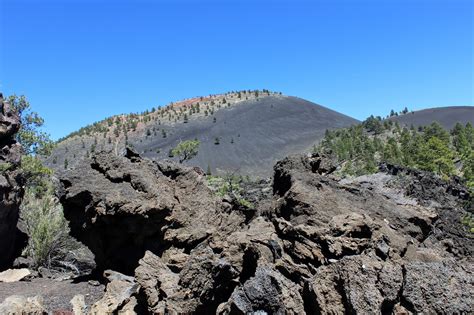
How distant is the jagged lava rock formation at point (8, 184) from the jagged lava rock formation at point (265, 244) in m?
2.10

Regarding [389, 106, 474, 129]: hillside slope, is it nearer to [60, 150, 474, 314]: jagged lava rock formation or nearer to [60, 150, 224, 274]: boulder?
[60, 150, 474, 314]: jagged lava rock formation

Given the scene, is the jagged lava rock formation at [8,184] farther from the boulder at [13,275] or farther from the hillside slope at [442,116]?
the hillside slope at [442,116]

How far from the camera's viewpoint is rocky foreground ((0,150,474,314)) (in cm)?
441

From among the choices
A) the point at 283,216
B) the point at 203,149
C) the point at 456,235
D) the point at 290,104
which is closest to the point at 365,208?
the point at 283,216

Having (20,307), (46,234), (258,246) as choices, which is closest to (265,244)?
(258,246)

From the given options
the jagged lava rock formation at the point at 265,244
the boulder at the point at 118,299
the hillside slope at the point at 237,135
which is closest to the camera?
the jagged lava rock formation at the point at 265,244

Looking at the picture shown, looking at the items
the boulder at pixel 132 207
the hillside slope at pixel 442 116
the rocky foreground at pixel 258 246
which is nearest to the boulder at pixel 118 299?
the rocky foreground at pixel 258 246

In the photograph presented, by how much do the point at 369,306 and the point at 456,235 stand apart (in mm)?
9313

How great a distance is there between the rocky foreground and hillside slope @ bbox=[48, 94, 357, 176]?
2666 cm

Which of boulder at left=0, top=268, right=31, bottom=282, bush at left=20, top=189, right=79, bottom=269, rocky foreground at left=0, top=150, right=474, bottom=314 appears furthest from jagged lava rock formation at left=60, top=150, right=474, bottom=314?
bush at left=20, top=189, right=79, bottom=269

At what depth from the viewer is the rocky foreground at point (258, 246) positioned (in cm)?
441

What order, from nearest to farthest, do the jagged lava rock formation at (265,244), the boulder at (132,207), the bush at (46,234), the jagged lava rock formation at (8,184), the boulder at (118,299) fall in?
the jagged lava rock formation at (265,244) < the boulder at (118,299) < the boulder at (132,207) < the jagged lava rock formation at (8,184) < the bush at (46,234)

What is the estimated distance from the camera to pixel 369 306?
4191 millimetres

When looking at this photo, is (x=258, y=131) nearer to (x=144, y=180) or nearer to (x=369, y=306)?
(x=144, y=180)
